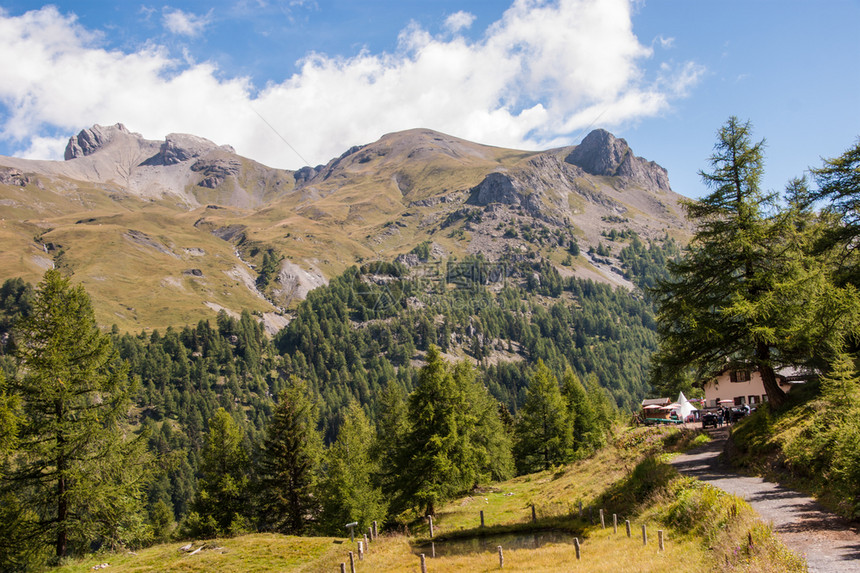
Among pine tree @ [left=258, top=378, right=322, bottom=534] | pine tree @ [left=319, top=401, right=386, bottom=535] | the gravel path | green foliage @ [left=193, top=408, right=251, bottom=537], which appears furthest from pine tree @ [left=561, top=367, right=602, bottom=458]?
the gravel path

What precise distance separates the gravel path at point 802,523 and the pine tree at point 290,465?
32674 millimetres

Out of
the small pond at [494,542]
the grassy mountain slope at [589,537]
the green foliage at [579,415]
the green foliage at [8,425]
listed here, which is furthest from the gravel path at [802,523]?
the green foliage at [579,415]

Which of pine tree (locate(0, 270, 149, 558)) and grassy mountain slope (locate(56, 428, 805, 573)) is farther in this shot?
pine tree (locate(0, 270, 149, 558))

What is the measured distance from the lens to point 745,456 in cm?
2519

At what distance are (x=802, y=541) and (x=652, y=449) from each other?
2158cm

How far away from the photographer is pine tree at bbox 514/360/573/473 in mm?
63969

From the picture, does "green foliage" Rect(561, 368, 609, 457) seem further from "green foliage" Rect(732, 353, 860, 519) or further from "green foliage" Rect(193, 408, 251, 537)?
"green foliage" Rect(193, 408, 251, 537)

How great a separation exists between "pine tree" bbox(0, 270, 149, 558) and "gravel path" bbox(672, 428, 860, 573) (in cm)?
2683

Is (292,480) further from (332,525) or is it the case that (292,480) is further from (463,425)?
(463,425)

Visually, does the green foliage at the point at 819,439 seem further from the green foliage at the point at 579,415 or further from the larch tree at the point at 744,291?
the green foliage at the point at 579,415

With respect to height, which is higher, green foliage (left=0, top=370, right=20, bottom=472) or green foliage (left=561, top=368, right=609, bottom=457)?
green foliage (left=0, top=370, right=20, bottom=472)

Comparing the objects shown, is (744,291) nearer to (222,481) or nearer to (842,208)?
(842,208)

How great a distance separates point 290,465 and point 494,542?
2169cm

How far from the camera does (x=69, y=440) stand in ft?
76.1
